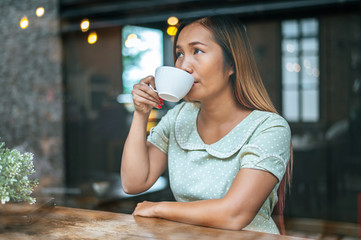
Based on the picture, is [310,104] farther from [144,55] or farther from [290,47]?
[144,55]

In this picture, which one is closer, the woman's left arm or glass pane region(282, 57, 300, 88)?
the woman's left arm

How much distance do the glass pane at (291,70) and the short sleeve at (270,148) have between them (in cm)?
225

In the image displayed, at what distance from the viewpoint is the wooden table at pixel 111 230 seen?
890 mm

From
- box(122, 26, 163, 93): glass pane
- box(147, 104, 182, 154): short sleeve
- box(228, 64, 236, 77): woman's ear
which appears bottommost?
box(147, 104, 182, 154): short sleeve

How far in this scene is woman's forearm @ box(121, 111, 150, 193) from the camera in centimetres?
124

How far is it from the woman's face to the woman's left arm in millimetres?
254

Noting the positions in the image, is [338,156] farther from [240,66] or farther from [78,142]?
[240,66]

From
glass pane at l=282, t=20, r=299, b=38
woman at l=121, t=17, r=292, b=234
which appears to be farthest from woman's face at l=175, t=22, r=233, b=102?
glass pane at l=282, t=20, r=299, b=38

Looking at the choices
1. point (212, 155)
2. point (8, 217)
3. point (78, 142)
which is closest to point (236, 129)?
point (212, 155)

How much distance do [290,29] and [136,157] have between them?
239 cm

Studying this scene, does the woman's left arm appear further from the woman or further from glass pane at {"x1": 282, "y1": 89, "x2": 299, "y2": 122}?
glass pane at {"x1": 282, "y1": 89, "x2": 299, "y2": 122}

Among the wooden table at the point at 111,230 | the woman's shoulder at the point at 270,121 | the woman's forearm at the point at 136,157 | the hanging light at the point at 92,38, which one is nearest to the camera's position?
the wooden table at the point at 111,230

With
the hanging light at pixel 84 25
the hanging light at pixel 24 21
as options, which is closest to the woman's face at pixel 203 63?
the hanging light at pixel 24 21

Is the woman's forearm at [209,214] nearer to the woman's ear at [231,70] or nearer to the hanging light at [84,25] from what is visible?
the woman's ear at [231,70]
